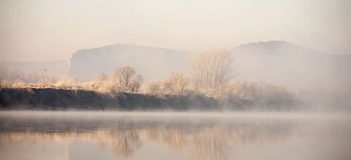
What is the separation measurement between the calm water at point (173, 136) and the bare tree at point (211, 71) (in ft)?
1.77

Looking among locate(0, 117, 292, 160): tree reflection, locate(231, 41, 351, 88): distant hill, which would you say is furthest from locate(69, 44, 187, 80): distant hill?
locate(0, 117, 292, 160): tree reflection

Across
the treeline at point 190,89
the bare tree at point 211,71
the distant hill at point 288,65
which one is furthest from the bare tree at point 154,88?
the distant hill at point 288,65

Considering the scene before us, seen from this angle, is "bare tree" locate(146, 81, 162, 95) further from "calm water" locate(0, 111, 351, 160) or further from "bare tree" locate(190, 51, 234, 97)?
"bare tree" locate(190, 51, 234, 97)

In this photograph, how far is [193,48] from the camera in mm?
9430

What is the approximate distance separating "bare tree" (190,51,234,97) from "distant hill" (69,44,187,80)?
276 millimetres

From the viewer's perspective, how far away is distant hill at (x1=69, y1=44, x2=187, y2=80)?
359 inches

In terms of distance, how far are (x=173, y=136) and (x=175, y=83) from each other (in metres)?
2.44

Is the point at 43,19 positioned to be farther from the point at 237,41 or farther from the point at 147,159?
the point at 147,159

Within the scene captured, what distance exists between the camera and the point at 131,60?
922cm

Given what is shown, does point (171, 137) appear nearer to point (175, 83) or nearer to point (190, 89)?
point (175, 83)

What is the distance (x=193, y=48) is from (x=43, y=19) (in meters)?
2.74

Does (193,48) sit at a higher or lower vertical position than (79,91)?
higher

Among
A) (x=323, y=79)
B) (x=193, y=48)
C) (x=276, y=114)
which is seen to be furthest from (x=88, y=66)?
(x=323, y=79)

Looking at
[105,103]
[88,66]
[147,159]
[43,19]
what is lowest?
[147,159]
